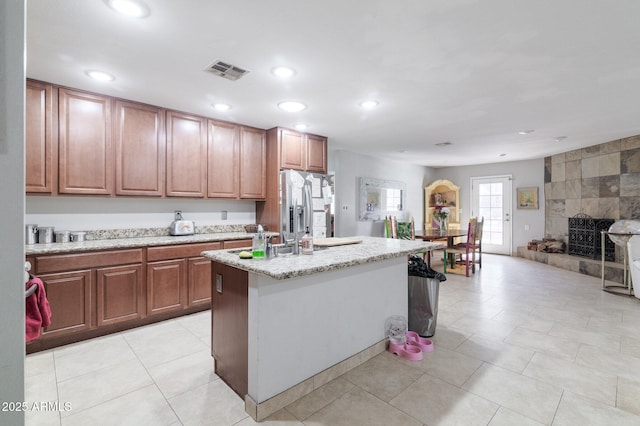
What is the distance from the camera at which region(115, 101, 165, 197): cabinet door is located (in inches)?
124

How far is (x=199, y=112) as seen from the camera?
11.8 ft

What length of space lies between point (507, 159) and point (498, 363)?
6.04m

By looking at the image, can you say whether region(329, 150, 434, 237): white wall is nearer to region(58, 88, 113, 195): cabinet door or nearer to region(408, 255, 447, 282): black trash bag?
region(408, 255, 447, 282): black trash bag

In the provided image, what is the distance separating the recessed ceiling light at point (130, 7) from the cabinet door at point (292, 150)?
251 cm

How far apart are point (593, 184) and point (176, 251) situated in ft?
23.1

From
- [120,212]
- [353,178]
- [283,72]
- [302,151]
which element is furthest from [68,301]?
[353,178]

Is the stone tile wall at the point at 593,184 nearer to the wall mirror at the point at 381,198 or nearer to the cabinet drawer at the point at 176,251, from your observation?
the wall mirror at the point at 381,198

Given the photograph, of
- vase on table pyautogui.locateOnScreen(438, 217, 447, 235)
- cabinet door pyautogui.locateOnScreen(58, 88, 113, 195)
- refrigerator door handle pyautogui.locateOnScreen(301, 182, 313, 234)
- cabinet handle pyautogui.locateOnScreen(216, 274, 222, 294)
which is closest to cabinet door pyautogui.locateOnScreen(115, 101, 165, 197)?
cabinet door pyautogui.locateOnScreen(58, 88, 113, 195)

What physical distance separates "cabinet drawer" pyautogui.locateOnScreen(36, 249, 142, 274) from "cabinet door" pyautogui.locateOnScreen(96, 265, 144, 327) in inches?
2.6

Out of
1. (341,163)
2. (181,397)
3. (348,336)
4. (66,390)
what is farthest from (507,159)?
(66,390)

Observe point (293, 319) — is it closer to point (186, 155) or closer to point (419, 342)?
point (419, 342)

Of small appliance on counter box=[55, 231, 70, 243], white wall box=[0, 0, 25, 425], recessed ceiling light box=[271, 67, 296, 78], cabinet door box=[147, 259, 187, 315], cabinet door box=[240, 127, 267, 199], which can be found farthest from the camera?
cabinet door box=[240, 127, 267, 199]

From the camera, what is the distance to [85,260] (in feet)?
8.84

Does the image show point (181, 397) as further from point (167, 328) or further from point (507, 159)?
point (507, 159)
